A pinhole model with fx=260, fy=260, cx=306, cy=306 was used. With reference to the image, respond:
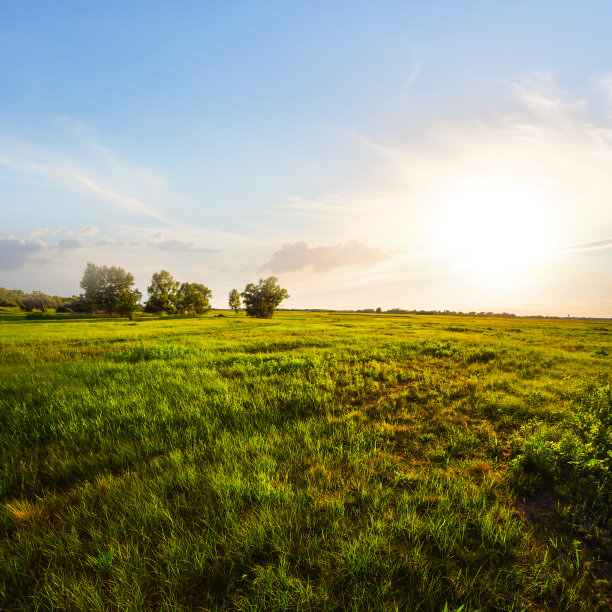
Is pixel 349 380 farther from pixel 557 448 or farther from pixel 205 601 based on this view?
pixel 205 601

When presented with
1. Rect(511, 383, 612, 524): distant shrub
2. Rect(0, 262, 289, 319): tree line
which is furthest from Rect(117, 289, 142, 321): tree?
Rect(511, 383, 612, 524): distant shrub

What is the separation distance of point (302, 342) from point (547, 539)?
12.9 metres

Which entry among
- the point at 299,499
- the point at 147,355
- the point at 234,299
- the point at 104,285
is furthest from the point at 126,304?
the point at 299,499

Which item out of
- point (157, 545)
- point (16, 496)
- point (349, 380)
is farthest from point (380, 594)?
point (349, 380)

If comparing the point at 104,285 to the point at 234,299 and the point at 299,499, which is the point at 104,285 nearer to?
the point at 234,299

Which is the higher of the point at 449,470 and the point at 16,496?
the point at 449,470

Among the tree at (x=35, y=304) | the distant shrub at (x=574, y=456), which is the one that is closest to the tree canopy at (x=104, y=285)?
the tree at (x=35, y=304)

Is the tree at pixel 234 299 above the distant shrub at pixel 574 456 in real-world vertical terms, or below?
above

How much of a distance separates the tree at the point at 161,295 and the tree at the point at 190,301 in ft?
7.95

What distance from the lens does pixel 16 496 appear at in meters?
3.44

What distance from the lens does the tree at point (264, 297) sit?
222ft

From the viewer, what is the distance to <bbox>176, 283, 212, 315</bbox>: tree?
86.3 metres

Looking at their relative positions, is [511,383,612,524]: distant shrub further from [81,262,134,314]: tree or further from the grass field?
[81,262,134,314]: tree

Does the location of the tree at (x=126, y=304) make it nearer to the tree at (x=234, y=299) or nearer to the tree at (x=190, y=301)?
the tree at (x=190, y=301)
